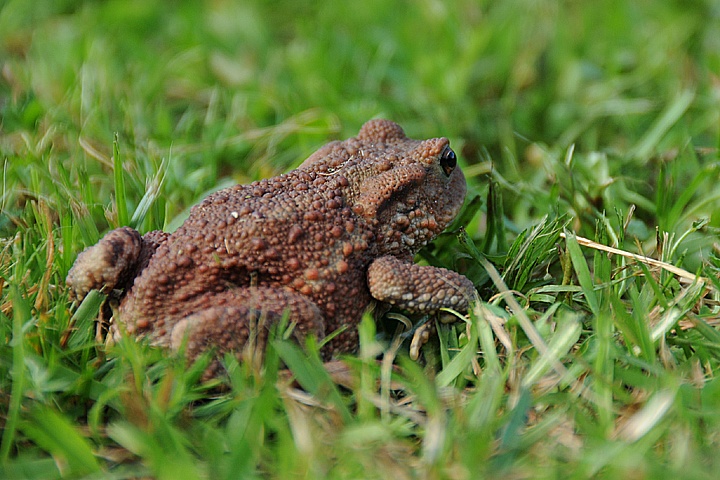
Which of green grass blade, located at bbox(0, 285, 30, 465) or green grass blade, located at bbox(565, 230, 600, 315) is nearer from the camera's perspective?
green grass blade, located at bbox(0, 285, 30, 465)

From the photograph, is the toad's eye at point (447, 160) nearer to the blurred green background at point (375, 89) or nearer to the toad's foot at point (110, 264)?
the blurred green background at point (375, 89)

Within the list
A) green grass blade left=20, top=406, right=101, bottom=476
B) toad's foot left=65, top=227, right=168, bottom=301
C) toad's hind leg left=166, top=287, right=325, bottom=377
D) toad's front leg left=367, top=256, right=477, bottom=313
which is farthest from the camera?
A: toad's front leg left=367, top=256, right=477, bottom=313

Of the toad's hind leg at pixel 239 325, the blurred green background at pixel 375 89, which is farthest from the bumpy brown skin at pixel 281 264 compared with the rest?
the blurred green background at pixel 375 89

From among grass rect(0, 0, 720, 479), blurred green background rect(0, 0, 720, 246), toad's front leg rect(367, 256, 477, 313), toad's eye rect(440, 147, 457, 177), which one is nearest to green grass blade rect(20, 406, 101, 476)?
grass rect(0, 0, 720, 479)

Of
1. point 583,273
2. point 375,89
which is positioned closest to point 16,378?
point 583,273

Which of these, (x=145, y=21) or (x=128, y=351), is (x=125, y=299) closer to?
(x=128, y=351)

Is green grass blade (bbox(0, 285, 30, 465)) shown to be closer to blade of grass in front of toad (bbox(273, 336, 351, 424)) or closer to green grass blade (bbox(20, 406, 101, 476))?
green grass blade (bbox(20, 406, 101, 476))

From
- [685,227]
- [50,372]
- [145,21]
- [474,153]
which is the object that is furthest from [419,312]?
[145,21]
